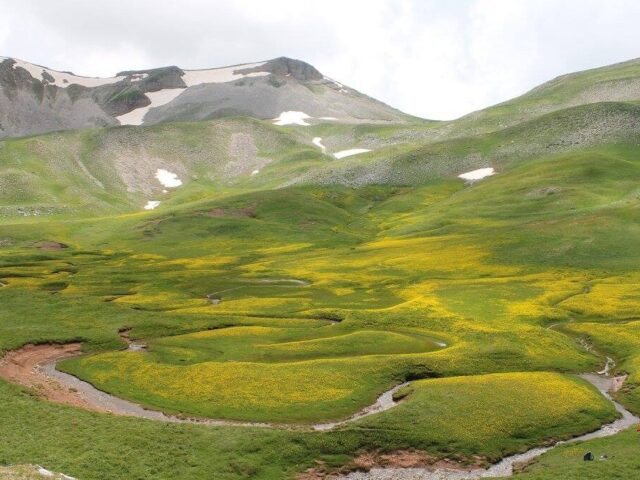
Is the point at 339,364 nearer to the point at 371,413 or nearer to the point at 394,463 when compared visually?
the point at 371,413

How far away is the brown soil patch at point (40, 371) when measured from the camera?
5122 centimetres

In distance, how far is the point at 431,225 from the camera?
567 ft

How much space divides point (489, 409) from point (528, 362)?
15188 mm

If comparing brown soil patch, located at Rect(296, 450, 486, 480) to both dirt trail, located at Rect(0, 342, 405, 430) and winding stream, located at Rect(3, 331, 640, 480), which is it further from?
dirt trail, located at Rect(0, 342, 405, 430)

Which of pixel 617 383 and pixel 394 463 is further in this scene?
pixel 617 383

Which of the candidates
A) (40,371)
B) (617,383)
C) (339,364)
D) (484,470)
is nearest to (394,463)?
(484,470)

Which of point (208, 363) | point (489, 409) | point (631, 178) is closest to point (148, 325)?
point (208, 363)

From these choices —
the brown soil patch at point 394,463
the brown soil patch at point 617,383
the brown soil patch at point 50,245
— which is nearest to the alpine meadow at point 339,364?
the brown soil patch at point 394,463

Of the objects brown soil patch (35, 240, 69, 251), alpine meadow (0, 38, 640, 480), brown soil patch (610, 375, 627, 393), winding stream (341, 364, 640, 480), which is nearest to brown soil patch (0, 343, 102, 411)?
alpine meadow (0, 38, 640, 480)

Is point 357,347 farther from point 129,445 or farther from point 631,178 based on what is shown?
point 631,178

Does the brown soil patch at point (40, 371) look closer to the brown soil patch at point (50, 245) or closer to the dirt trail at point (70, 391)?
the dirt trail at point (70, 391)

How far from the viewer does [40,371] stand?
59375 mm

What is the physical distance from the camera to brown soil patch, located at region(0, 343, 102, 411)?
5122 cm

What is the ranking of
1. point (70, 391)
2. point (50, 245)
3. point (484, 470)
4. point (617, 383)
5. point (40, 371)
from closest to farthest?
point (484, 470)
point (70, 391)
point (617, 383)
point (40, 371)
point (50, 245)
